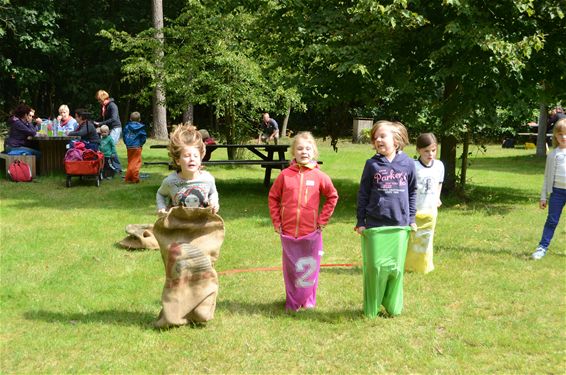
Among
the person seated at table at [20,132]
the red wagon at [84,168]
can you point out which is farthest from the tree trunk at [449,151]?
the person seated at table at [20,132]

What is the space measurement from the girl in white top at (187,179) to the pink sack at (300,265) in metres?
0.81

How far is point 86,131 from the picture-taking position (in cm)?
1456

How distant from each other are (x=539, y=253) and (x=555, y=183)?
2.87 feet

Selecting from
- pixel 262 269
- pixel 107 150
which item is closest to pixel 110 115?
pixel 107 150

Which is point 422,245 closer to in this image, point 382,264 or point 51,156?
point 382,264

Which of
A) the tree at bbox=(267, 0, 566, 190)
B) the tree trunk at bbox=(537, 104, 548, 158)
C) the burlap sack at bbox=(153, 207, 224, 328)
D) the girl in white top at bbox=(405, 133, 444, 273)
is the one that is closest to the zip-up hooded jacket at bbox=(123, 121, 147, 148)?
the tree at bbox=(267, 0, 566, 190)

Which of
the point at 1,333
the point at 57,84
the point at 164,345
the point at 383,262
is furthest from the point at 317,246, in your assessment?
the point at 57,84

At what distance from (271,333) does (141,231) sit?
Result: 12.4 ft

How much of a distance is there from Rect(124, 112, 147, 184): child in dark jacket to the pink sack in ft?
31.3

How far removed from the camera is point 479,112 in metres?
11.5

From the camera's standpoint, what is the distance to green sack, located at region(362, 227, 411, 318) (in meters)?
5.60

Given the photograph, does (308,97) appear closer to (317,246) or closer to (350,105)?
(350,105)

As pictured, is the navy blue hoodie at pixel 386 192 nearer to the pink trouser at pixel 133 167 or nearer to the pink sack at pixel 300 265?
the pink sack at pixel 300 265

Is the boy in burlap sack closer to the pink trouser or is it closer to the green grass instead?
the green grass
